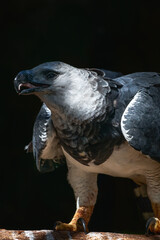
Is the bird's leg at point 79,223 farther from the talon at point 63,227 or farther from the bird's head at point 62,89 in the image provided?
the bird's head at point 62,89

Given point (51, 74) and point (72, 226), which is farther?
point (72, 226)

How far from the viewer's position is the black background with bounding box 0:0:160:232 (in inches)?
194

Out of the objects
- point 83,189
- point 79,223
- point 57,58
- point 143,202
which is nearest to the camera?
point 79,223

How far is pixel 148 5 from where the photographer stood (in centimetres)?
532

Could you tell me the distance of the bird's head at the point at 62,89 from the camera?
8.64ft

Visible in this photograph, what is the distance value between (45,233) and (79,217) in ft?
1.74

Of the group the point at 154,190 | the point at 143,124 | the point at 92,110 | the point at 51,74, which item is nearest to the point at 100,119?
the point at 92,110

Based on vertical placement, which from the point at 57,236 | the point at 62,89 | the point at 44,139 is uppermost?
the point at 62,89

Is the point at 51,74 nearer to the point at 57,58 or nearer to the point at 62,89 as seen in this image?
the point at 62,89

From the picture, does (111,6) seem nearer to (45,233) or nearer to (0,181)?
(0,181)

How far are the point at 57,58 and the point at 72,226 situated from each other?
8.52ft

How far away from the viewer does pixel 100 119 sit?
2.70 metres

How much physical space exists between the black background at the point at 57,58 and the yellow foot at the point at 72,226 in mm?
1868

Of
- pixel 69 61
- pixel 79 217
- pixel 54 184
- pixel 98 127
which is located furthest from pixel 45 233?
pixel 69 61
